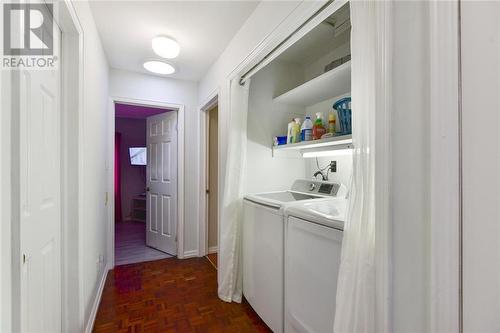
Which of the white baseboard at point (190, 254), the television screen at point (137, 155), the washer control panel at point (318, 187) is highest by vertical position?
the television screen at point (137, 155)

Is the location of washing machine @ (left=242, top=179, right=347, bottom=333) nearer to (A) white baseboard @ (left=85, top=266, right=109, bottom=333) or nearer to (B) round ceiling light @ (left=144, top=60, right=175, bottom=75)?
(A) white baseboard @ (left=85, top=266, right=109, bottom=333)

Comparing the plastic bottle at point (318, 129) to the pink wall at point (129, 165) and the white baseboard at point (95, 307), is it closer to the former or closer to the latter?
the white baseboard at point (95, 307)

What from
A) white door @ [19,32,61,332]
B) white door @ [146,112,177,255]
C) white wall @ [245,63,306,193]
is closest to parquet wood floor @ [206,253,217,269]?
white door @ [146,112,177,255]

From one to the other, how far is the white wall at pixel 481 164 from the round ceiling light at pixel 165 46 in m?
2.06

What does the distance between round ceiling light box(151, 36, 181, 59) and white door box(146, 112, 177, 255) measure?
102cm

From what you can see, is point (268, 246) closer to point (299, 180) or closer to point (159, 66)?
point (299, 180)

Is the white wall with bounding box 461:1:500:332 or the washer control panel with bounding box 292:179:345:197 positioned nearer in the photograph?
the white wall with bounding box 461:1:500:332

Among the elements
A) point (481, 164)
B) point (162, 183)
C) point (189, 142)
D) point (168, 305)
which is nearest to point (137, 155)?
point (162, 183)

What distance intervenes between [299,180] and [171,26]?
5.84 ft

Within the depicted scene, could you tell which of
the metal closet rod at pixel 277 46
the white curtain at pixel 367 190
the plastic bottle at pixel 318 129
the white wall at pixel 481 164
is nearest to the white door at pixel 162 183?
the metal closet rod at pixel 277 46

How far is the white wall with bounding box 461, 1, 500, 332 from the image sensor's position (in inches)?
22.7

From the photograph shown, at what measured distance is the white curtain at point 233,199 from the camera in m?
1.99

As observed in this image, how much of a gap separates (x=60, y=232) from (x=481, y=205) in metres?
1.90

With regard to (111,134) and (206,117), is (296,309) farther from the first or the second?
(111,134)
